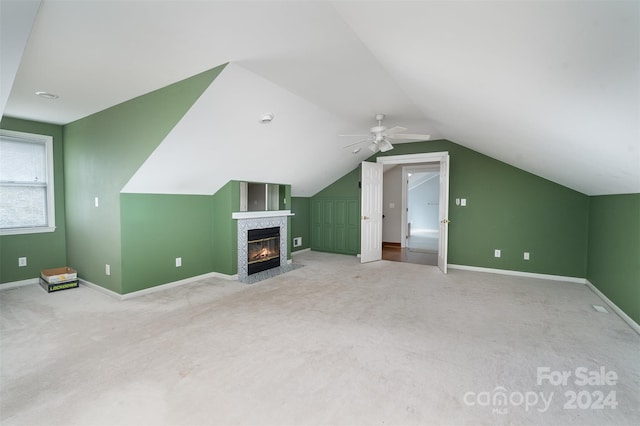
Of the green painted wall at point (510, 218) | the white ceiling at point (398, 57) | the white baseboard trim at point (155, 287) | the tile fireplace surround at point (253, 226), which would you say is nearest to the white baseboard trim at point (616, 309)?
the green painted wall at point (510, 218)

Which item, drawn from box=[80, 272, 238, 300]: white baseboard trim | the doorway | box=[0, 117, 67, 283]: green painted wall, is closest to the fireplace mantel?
box=[80, 272, 238, 300]: white baseboard trim

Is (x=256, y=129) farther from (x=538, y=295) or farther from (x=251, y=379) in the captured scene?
(x=538, y=295)

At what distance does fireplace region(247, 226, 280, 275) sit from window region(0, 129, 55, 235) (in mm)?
3097

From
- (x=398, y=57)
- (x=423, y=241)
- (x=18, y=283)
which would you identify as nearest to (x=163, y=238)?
(x=18, y=283)

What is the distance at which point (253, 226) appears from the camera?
5.02 metres

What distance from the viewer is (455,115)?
3.46 metres

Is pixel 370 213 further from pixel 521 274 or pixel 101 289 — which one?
pixel 101 289

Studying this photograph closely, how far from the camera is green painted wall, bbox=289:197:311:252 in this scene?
6.94 m

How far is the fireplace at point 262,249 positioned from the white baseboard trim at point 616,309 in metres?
4.88

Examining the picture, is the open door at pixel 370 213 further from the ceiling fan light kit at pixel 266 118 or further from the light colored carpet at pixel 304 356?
the ceiling fan light kit at pixel 266 118

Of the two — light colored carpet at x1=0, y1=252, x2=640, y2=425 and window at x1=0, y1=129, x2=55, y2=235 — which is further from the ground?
window at x1=0, y1=129, x2=55, y2=235

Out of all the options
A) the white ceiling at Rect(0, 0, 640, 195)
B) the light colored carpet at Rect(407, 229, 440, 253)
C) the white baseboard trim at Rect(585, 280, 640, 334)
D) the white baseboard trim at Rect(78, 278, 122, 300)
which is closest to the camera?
the white ceiling at Rect(0, 0, 640, 195)

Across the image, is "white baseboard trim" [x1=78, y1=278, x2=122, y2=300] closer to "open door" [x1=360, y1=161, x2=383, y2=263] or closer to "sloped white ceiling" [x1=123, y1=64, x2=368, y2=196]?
"sloped white ceiling" [x1=123, y1=64, x2=368, y2=196]

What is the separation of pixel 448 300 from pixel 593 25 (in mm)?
3351
